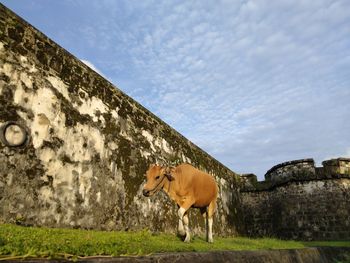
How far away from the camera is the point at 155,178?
463 centimetres

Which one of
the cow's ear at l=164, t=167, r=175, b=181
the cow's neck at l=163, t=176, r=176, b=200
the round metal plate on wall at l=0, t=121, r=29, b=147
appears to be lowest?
the cow's neck at l=163, t=176, r=176, b=200

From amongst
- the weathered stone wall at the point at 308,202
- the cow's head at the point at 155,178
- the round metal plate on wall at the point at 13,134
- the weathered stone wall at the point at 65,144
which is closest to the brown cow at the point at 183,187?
the cow's head at the point at 155,178

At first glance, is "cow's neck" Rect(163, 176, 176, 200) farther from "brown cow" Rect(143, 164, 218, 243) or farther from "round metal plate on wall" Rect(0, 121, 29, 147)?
"round metal plate on wall" Rect(0, 121, 29, 147)

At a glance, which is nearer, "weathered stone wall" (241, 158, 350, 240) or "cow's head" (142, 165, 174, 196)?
"cow's head" (142, 165, 174, 196)

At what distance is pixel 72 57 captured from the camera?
5809 millimetres

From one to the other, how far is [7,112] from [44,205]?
Answer: 135 centimetres

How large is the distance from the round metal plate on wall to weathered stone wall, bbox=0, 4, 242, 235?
0.01 metres

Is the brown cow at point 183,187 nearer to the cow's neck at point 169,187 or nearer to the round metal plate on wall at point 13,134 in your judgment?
the cow's neck at point 169,187

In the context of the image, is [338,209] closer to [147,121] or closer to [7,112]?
[147,121]

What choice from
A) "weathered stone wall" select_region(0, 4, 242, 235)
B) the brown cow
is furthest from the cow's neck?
"weathered stone wall" select_region(0, 4, 242, 235)

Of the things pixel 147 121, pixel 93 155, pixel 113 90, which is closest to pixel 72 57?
pixel 113 90

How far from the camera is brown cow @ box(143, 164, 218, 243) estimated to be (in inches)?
182

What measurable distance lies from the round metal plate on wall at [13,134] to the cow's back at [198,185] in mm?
2250

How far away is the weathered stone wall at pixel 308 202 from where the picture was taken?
11038mm
